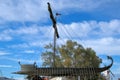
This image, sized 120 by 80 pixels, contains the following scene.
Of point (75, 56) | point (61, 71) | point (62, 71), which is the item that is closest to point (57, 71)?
point (61, 71)

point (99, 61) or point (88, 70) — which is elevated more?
point (99, 61)

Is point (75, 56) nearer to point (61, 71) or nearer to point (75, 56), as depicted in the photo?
point (75, 56)

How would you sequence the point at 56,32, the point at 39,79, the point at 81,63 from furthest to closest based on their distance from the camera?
the point at 81,63 < the point at 56,32 < the point at 39,79

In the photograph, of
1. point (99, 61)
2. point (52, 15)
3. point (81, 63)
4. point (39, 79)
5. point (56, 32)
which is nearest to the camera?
point (39, 79)

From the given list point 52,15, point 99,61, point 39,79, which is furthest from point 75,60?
point 39,79

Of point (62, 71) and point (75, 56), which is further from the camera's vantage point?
point (75, 56)

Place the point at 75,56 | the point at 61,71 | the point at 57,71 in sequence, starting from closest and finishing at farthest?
the point at 57,71
the point at 61,71
the point at 75,56

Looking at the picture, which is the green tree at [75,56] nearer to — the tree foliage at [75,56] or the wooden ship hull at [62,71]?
the tree foliage at [75,56]

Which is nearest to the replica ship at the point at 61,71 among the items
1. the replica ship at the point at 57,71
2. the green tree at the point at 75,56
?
the replica ship at the point at 57,71

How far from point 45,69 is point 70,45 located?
2113 inches

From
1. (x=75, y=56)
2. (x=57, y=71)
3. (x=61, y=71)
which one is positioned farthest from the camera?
(x=75, y=56)

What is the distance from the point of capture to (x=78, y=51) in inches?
3351

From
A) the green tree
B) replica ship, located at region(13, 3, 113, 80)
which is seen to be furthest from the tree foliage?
replica ship, located at region(13, 3, 113, 80)

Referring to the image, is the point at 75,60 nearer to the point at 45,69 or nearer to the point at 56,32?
the point at 56,32
